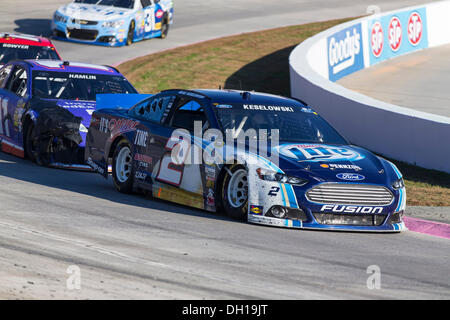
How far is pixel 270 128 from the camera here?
10445 mm

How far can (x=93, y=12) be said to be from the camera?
26.1 meters

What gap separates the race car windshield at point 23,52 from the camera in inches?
742

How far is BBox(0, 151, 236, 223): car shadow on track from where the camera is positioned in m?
10.5

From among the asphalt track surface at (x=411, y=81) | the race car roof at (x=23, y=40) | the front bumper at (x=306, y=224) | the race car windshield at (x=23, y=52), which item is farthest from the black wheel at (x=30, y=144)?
the asphalt track surface at (x=411, y=81)

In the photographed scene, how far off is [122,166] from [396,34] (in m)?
19.7

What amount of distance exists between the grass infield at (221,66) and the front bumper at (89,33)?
1.40 m

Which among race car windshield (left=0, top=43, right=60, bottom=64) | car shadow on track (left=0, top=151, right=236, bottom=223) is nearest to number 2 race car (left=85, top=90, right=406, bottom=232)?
car shadow on track (left=0, top=151, right=236, bottom=223)

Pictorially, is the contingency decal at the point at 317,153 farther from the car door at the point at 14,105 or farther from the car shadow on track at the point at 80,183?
the car door at the point at 14,105

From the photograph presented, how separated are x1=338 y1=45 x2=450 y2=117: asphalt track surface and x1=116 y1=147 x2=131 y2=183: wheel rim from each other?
34.5ft

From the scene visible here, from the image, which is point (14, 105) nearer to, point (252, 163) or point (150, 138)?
point (150, 138)
